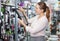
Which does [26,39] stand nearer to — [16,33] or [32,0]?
[16,33]

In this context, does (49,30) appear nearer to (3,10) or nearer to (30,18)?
(30,18)

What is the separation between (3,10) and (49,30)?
87 cm

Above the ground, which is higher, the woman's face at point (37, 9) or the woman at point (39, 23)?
the woman's face at point (37, 9)

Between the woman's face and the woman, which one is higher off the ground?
the woman's face

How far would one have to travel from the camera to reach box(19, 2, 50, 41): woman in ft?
9.65

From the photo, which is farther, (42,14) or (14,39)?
(14,39)

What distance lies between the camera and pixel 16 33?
3.24 meters

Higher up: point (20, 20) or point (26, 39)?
point (20, 20)

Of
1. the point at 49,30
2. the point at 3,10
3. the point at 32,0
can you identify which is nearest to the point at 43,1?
the point at 32,0

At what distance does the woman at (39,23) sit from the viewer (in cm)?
294

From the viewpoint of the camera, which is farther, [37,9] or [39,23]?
[37,9]

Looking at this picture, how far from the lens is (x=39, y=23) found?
293 cm

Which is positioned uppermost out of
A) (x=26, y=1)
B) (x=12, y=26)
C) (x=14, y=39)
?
(x=26, y=1)

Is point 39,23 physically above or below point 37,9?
below
